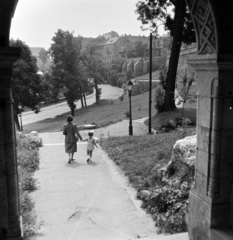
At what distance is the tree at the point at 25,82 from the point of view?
84.0ft

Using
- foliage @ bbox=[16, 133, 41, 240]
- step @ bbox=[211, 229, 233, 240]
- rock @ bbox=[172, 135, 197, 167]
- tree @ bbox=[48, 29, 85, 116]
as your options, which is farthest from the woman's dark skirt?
tree @ bbox=[48, 29, 85, 116]

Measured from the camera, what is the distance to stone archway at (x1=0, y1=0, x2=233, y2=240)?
10.7ft

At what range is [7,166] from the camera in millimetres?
Answer: 3273

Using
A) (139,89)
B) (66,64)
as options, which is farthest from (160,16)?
(139,89)

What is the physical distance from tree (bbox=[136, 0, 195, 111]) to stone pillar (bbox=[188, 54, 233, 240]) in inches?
552

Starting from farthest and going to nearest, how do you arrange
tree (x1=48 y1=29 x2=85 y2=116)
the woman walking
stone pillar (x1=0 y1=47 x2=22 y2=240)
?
tree (x1=48 y1=29 x2=85 y2=116) → the woman walking → stone pillar (x1=0 y1=47 x2=22 y2=240)

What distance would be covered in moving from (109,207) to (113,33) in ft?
484

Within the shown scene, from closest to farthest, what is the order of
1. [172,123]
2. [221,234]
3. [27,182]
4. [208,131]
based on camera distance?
[221,234], [208,131], [27,182], [172,123]

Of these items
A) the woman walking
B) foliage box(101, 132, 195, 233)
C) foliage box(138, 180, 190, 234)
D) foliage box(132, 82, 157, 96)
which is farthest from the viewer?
foliage box(132, 82, 157, 96)

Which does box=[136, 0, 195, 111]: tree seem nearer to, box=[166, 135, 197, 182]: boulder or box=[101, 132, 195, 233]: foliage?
box=[101, 132, 195, 233]: foliage

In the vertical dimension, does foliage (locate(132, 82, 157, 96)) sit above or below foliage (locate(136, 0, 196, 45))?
below

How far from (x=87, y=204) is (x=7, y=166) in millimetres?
3228

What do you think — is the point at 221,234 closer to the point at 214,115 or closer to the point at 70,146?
the point at 214,115

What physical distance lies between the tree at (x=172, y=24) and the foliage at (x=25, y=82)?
12.6 metres
